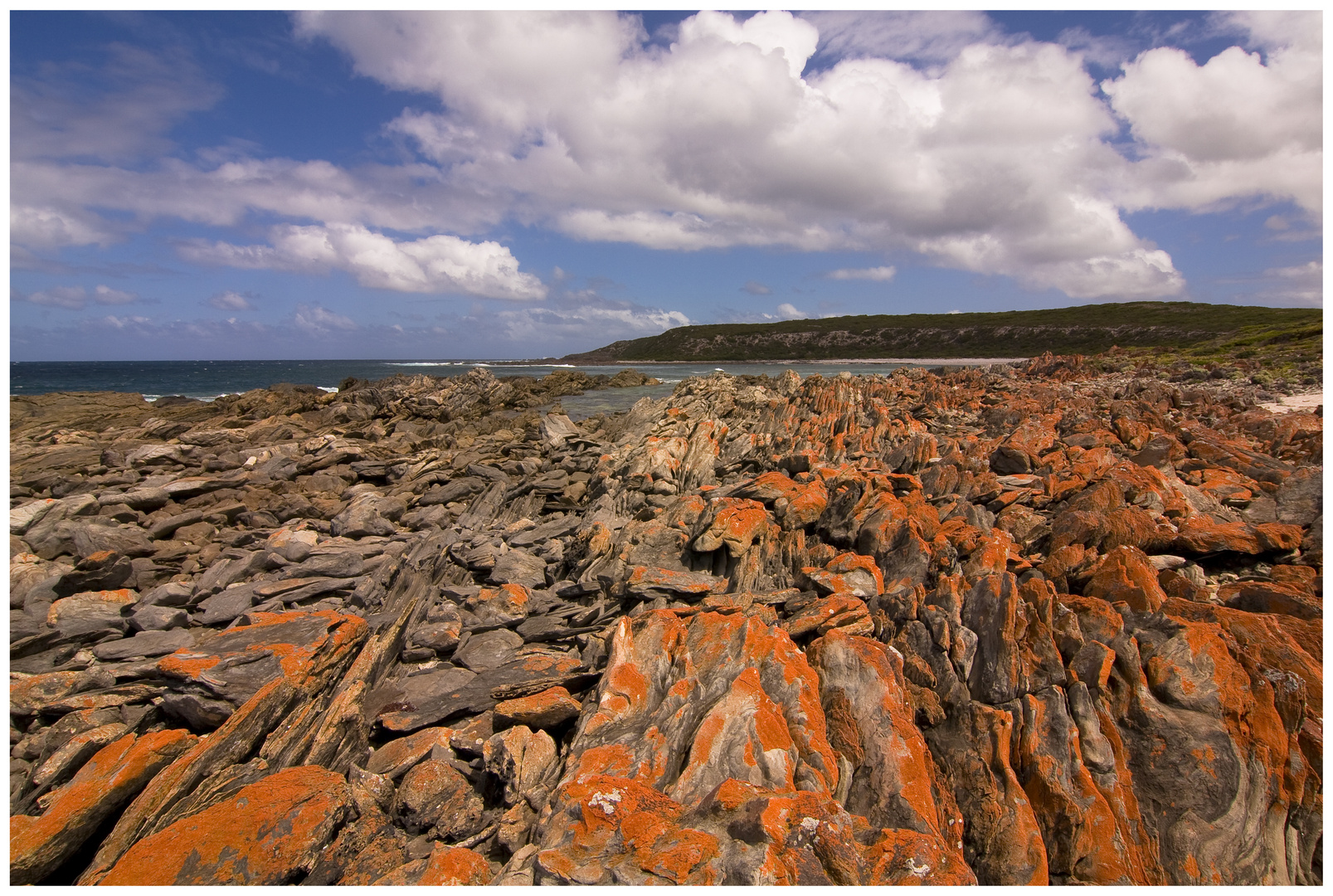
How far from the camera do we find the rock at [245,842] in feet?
15.6

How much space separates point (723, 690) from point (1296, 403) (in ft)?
126

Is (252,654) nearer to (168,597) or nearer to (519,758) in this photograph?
(519,758)

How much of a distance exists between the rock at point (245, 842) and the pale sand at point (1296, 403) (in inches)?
1475

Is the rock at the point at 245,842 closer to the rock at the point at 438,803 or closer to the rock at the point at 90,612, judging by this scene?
the rock at the point at 438,803

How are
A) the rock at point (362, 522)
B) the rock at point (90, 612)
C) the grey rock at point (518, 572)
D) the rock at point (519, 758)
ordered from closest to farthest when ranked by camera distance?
the rock at point (519, 758) → the rock at point (90, 612) → the grey rock at point (518, 572) → the rock at point (362, 522)

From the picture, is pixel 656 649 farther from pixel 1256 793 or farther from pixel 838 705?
pixel 1256 793

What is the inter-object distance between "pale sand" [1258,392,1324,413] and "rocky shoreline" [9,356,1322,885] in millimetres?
15830

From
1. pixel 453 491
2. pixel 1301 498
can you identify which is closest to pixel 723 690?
pixel 1301 498

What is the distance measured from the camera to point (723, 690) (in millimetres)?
6348

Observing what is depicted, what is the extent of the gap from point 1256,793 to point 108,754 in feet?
38.2

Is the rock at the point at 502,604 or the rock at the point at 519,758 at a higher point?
the rock at the point at 519,758

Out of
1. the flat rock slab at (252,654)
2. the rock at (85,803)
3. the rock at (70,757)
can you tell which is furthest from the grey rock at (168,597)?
the rock at (85,803)

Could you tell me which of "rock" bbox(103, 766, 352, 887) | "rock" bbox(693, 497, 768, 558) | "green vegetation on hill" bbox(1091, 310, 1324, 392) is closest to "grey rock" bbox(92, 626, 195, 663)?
"rock" bbox(103, 766, 352, 887)

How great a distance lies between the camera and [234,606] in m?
11.7
